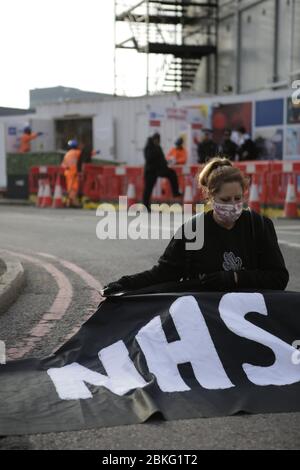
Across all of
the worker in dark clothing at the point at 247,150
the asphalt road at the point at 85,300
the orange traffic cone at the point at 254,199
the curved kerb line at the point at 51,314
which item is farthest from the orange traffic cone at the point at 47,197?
the curved kerb line at the point at 51,314

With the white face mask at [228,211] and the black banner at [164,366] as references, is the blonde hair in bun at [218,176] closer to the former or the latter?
the white face mask at [228,211]

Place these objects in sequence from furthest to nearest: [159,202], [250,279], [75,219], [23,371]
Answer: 1. [159,202]
2. [75,219]
3. [250,279]
4. [23,371]

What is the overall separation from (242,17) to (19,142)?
1002cm

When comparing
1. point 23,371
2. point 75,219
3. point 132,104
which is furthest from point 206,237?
point 132,104

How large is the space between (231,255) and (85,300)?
2320 mm

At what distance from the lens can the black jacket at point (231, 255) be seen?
4.54 metres

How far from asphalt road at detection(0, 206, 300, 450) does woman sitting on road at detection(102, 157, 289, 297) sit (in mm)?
981

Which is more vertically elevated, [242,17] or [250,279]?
[242,17]

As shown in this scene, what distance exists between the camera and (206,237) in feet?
15.1

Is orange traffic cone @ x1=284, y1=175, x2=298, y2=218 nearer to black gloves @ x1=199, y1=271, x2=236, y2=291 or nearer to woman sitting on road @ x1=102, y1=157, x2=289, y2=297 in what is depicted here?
woman sitting on road @ x1=102, y1=157, x2=289, y2=297

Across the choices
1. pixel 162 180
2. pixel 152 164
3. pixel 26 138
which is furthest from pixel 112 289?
pixel 26 138

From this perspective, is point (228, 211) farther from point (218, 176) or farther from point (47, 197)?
point (47, 197)

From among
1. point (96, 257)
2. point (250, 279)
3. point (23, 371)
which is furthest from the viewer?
point (96, 257)
